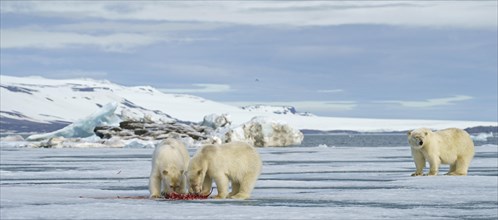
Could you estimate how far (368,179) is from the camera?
723 inches

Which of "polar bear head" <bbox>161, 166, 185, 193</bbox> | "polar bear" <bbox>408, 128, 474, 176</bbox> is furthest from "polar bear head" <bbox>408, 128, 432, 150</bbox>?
"polar bear head" <bbox>161, 166, 185, 193</bbox>

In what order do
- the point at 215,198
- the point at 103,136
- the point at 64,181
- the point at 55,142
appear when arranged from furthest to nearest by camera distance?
the point at 103,136 < the point at 55,142 < the point at 64,181 < the point at 215,198

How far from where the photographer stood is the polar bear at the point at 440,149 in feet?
59.6

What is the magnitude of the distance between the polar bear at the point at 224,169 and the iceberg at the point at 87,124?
196 ft

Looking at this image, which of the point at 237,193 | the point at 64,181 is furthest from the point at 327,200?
the point at 64,181

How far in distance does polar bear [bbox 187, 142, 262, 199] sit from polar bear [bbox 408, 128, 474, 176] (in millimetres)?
6419

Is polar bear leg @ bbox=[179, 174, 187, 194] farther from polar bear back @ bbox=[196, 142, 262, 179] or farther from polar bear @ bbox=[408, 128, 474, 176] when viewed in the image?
polar bear @ bbox=[408, 128, 474, 176]

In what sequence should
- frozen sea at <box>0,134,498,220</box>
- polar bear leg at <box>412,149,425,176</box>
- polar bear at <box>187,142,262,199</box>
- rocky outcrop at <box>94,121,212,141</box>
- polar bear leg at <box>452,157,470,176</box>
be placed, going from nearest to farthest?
frozen sea at <box>0,134,498,220</box> → polar bear at <box>187,142,262,199</box> → polar bear leg at <box>412,149,425,176</box> → polar bear leg at <box>452,157,470,176</box> → rocky outcrop at <box>94,121,212,141</box>

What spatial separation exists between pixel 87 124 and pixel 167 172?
6341 cm

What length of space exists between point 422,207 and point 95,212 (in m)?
4.10

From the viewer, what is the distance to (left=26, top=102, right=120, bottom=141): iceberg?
72438 millimetres

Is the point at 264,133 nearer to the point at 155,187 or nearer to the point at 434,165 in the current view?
the point at 434,165

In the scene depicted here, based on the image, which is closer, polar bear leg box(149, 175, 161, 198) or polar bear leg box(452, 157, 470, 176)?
polar bear leg box(149, 175, 161, 198)

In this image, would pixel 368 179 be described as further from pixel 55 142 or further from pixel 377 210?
pixel 55 142
